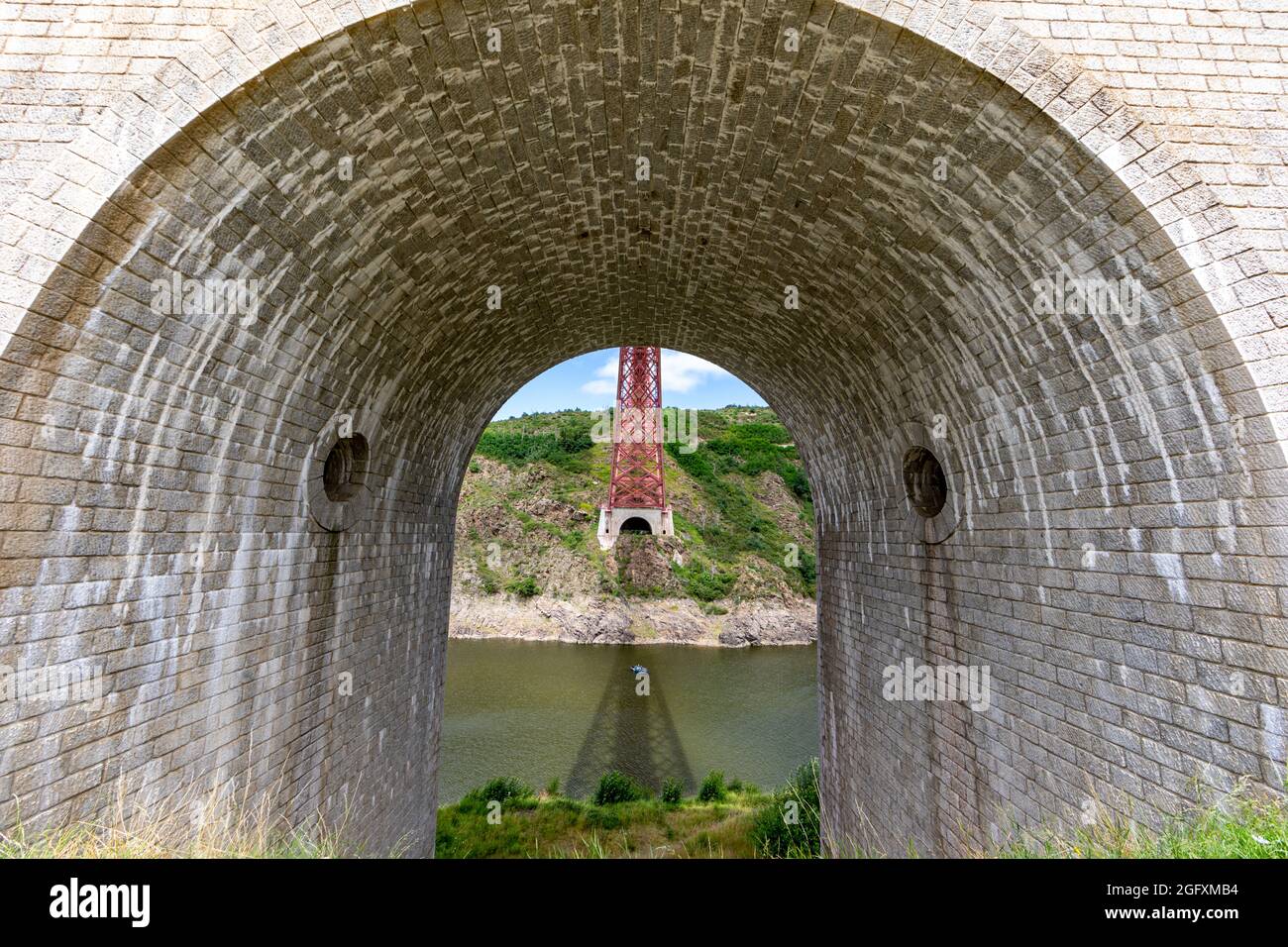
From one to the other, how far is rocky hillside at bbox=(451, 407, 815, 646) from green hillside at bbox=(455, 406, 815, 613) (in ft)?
0.33

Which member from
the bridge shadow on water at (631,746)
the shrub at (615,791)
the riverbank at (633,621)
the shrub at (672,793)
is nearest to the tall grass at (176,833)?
the shrub at (615,791)

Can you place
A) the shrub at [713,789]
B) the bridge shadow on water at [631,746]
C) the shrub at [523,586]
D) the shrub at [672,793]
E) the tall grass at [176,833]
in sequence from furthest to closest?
→ the shrub at [523,586] < the bridge shadow on water at [631,746] < the shrub at [713,789] < the shrub at [672,793] < the tall grass at [176,833]

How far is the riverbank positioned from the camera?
38.9 meters

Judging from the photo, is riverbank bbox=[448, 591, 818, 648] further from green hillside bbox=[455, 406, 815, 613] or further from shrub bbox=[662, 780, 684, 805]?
shrub bbox=[662, 780, 684, 805]

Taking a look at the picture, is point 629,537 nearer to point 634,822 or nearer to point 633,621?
point 633,621

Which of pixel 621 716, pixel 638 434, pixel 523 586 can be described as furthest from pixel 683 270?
pixel 523 586

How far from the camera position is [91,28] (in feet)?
12.3

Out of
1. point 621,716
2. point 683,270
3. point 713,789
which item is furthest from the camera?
point 621,716

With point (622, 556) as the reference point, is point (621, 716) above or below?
below

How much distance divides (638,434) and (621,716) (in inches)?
835

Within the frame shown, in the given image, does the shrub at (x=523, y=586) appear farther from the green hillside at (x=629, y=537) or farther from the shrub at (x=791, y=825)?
the shrub at (x=791, y=825)

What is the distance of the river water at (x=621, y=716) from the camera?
1745 centimetres

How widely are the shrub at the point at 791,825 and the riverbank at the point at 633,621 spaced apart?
84.8 feet

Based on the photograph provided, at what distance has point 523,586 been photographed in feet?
136
